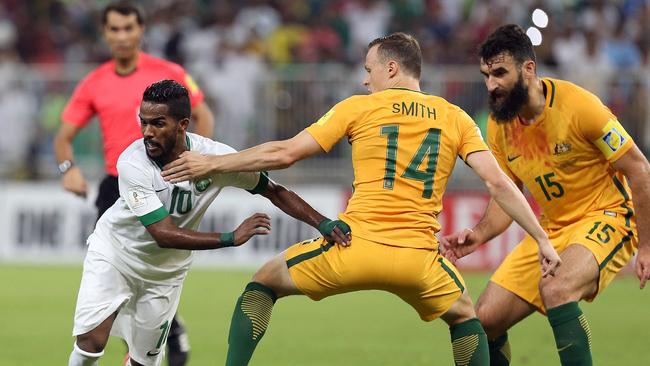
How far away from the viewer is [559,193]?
23.4 ft

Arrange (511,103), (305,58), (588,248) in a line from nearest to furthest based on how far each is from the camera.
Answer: (588,248), (511,103), (305,58)

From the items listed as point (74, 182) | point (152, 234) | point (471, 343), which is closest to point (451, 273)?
point (471, 343)

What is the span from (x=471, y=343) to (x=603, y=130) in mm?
1545

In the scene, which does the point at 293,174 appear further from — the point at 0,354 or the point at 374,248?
the point at 374,248

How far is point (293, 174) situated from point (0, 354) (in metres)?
8.43

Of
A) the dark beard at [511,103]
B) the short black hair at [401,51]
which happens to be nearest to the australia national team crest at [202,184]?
the short black hair at [401,51]

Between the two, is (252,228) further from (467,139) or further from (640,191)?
(640,191)

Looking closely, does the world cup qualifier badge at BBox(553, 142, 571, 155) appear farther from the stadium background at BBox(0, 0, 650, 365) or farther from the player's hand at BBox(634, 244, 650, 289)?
the stadium background at BBox(0, 0, 650, 365)

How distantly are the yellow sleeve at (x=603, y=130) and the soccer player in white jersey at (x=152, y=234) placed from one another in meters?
1.73

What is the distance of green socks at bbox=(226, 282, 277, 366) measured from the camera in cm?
621

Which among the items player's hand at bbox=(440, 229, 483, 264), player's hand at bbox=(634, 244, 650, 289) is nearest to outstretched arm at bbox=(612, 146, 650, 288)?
player's hand at bbox=(634, 244, 650, 289)

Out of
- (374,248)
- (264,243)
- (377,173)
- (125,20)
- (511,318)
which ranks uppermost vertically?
(125,20)

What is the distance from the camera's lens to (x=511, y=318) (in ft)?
23.1

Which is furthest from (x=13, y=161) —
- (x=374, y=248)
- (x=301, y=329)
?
(x=374, y=248)
